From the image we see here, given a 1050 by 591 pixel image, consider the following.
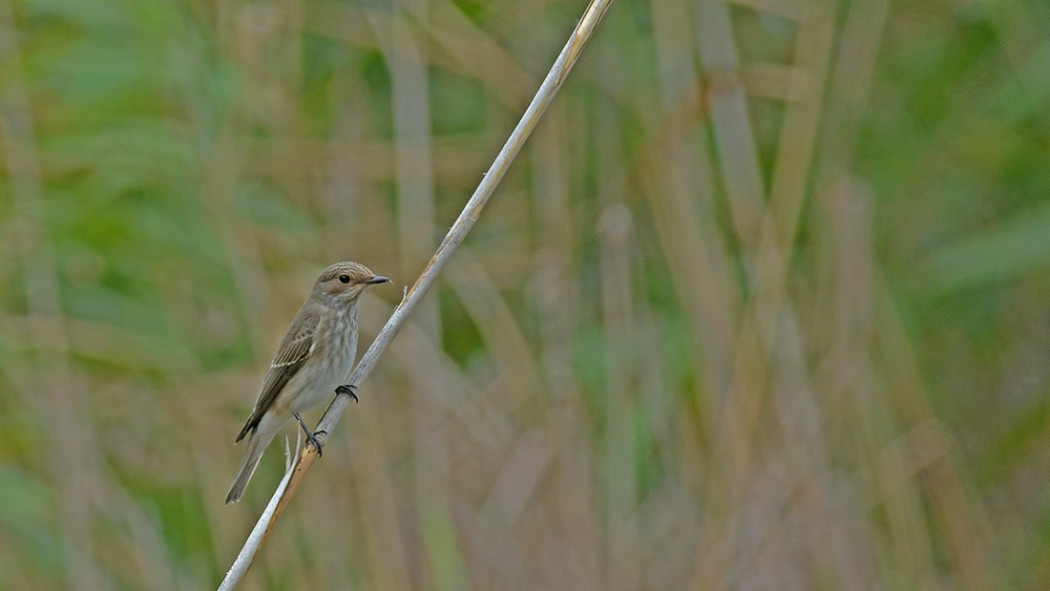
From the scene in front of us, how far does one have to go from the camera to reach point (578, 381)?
4852 mm

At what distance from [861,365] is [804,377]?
173mm

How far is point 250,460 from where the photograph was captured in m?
4.73

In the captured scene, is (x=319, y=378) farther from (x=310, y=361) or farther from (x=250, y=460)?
(x=250, y=460)

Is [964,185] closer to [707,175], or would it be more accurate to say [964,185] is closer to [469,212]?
[707,175]

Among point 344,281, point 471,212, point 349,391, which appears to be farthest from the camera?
point 344,281

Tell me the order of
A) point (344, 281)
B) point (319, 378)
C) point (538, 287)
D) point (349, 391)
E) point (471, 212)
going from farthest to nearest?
point (538, 287)
point (319, 378)
point (344, 281)
point (349, 391)
point (471, 212)

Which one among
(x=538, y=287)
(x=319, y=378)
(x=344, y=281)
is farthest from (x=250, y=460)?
(x=538, y=287)

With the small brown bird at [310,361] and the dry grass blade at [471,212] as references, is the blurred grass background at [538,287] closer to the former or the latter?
the small brown bird at [310,361]

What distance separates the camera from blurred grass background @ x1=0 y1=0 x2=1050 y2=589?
15.3ft

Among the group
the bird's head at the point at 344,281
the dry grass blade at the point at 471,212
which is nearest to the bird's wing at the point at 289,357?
the bird's head at the point at 344,281

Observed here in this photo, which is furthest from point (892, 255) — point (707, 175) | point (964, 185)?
point (707, 175)

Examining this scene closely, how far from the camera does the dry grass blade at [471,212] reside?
336cm

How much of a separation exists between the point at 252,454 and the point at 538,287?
1016mm

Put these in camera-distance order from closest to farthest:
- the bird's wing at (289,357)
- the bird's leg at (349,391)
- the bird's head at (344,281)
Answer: the bird's leg at (349,391) < the bird's head at (344,281) < the bird's wing at (289,357)
